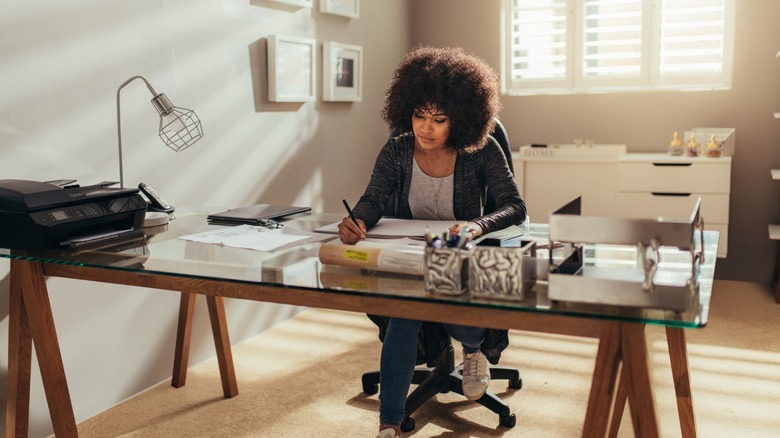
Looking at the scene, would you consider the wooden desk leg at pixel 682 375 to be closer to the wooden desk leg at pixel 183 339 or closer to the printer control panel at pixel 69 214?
the printer control panel at pixel 69 214

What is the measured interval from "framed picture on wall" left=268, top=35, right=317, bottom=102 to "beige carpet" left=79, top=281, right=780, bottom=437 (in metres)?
1.10

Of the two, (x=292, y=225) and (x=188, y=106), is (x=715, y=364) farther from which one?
(x=188, y=106)

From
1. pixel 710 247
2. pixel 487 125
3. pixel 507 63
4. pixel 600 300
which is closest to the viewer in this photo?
pixel 600 300

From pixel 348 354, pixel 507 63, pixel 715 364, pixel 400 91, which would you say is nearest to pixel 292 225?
pixel 400 91

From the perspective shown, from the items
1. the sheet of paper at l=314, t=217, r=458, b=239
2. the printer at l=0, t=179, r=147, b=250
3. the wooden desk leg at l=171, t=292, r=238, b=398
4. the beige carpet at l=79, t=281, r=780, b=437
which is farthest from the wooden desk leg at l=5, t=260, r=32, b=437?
the sheet of paper at l=314, t=217, r=458, b=239

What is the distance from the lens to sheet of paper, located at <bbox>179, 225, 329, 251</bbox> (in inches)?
78.6

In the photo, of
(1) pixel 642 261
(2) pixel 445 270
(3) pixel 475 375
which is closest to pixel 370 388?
(3) pixel 475 375

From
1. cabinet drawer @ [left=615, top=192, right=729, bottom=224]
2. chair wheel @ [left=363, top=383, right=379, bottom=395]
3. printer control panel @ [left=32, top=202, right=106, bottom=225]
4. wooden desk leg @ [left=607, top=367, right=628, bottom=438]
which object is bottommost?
chair wheel @ [left=363, top=383, right=379, bottom=395]

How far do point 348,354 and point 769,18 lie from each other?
2.97 m

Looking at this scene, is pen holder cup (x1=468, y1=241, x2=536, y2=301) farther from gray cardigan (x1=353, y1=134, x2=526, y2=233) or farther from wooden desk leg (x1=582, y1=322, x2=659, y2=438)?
gray cardigan (x1=353, y1=134, x2=526, y2=233)

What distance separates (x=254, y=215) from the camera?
2.41 m

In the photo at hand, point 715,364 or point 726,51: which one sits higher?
point 726,51

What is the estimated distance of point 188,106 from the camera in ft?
10.0

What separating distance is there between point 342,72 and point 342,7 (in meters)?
0.33
